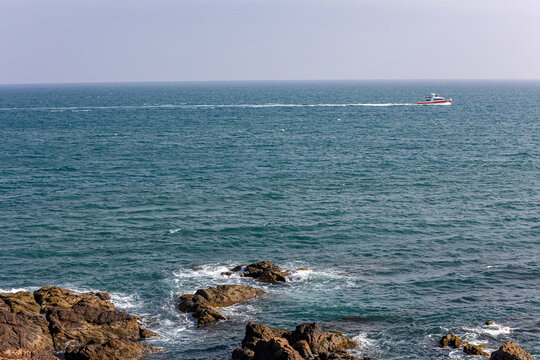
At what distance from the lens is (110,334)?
4597 cm

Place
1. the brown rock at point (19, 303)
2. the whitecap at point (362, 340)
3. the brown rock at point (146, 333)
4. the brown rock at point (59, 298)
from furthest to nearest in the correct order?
1. the brown rock at point (59, 298)
2. the brown rock at point (19, 303)
3. the brown rock at point (146, 333)
4. the whitecap at point (362, 340)

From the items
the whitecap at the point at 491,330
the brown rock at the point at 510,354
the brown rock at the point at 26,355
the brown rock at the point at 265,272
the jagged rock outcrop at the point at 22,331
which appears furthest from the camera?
the brown rock at the point at 265,272

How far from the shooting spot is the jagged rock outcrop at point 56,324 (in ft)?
138

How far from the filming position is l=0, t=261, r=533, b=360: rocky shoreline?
41031 millimetres

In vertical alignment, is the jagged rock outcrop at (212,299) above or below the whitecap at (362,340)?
above

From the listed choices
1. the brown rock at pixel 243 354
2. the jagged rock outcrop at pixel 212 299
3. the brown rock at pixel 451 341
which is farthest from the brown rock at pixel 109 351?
the brown rock at pixel 451 341

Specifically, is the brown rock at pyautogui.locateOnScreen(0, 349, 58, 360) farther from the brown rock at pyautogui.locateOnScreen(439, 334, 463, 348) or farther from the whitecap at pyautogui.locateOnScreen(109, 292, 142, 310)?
the brown rock at pyautogui.locateOnScreen(439, 334, 463, 348)

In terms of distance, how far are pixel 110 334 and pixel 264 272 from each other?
18.7 metres

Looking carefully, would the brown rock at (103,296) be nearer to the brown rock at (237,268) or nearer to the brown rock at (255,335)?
the brown rock at (237,268)

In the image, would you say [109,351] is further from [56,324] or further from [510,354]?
[510,354]

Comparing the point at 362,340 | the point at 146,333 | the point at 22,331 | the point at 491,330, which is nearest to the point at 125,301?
the point at 146,333

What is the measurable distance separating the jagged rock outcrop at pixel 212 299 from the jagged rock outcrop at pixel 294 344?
6.19 m

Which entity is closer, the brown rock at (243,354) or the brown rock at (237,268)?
the brown rock at (243,354)

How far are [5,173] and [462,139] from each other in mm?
108279
